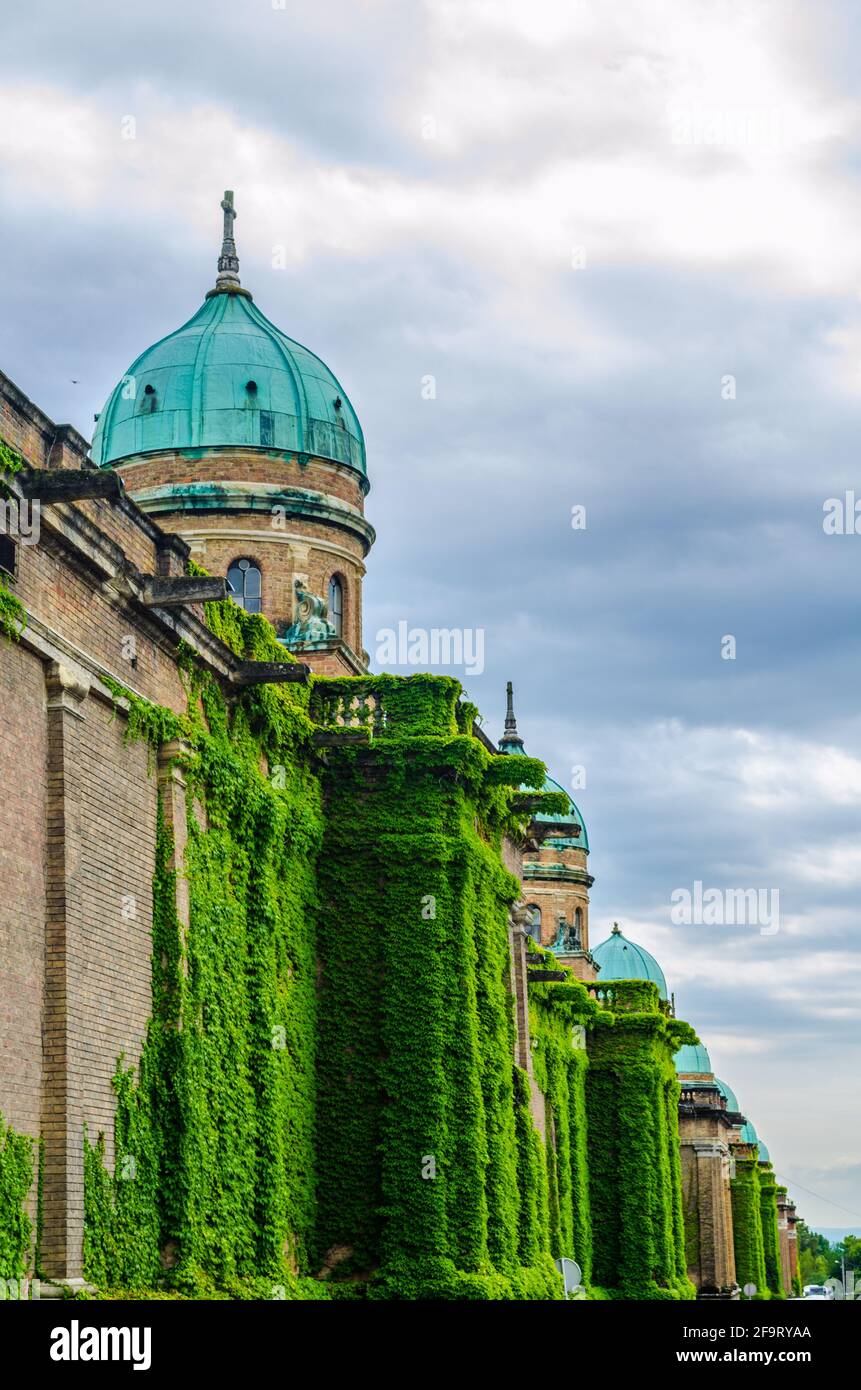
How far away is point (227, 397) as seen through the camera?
4156cm

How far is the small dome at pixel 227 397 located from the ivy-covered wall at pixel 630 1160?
878 inches

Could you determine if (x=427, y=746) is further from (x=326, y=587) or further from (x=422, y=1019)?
(x=326, y=587)

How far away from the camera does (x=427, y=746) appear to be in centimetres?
3228

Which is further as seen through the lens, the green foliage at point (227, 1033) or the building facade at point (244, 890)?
the green foliage at point (227, 1033)

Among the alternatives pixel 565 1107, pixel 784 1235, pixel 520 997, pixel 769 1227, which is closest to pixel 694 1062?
pixel 769 1227

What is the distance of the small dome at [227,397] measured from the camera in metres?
41.4

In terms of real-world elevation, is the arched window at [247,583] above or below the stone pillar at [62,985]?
above

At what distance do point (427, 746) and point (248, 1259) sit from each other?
922 cm

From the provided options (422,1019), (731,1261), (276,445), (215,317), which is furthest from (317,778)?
(731,1261)

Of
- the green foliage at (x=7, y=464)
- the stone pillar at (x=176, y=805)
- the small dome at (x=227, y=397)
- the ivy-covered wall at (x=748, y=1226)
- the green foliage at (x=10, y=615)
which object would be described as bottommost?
the ivy-covered wall at (x=748, y=1226)

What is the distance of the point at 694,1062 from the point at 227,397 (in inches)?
2577

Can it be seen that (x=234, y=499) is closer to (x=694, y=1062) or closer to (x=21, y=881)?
(x=21, y=881)

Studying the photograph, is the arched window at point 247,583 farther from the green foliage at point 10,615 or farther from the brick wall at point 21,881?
the green foliage at point 10,615

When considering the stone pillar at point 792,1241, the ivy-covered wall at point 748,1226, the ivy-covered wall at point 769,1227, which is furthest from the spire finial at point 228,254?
the stone pillar at point 792,1241
